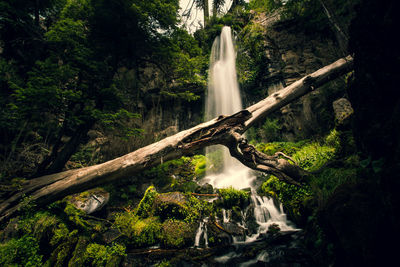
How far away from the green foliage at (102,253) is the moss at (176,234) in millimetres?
960

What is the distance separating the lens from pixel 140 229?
4223mm

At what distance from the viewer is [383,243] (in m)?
1.48

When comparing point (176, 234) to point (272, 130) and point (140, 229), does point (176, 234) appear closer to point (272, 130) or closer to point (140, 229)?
point (140, 229)

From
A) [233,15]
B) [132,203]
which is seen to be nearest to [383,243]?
[132,203]

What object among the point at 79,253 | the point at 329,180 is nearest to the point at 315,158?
the point at 329,180

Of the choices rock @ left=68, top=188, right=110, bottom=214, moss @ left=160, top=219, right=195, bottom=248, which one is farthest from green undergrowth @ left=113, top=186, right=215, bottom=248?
rock @ left=68, top=188, right=110, bottom=214

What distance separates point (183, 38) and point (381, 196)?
836 centimetres

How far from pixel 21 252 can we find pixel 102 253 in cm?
137

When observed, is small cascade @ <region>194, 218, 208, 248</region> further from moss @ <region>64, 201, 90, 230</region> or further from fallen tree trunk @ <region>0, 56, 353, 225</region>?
moss @ <region>64, 201, 90, 230</region>

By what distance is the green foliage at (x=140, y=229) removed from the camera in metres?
4.07

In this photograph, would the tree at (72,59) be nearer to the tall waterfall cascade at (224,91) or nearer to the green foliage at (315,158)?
the tall waterfall cascade at (224,91)

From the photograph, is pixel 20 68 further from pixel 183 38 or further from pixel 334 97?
pixel 334 97

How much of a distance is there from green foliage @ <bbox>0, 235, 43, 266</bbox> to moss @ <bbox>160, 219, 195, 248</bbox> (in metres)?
2.36

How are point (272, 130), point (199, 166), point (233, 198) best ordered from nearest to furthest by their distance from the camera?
point (233, 198)
point (272, 130)
point (199, 166)
